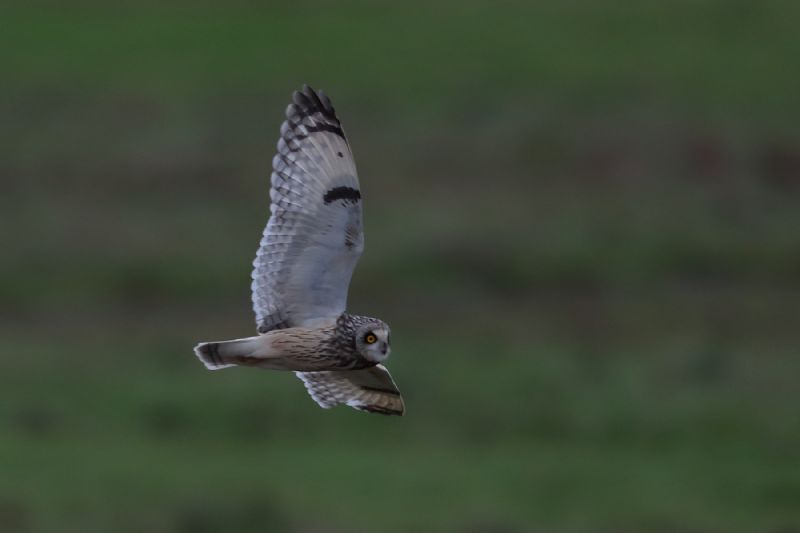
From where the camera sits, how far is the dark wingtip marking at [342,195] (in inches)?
301

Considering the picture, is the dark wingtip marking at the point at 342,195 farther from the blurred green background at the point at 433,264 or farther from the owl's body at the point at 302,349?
the blurred green background at the point at 433,264

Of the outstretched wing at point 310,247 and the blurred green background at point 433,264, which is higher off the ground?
the outstretched wing at point 310,247

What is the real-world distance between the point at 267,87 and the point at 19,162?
5.48m

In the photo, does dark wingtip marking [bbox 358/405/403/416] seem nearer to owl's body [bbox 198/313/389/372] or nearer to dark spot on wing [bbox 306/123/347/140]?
owl's body [bbox 198/313/389/372]

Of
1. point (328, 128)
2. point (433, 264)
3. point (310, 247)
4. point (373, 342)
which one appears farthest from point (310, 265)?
point (433, 264)

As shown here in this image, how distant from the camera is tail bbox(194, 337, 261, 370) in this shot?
7.30 metres

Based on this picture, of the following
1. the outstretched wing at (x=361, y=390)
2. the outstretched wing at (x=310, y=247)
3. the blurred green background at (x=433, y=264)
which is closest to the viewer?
the outstretched wing at (x=310, y=247)

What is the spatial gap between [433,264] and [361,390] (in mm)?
14580

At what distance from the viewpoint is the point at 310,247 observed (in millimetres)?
7652

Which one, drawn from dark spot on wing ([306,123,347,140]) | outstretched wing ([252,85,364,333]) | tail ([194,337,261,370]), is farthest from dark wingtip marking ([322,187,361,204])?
tail ([194,337,261,370])

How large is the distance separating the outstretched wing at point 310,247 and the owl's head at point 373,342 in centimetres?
27

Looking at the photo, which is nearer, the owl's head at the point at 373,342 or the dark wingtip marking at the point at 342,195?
the owl's head at the point at 373,342

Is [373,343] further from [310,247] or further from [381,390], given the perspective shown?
[381,390]

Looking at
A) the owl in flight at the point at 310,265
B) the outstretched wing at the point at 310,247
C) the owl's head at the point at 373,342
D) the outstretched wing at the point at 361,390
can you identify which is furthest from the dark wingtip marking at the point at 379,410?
the owl's head at the point at 373,342
